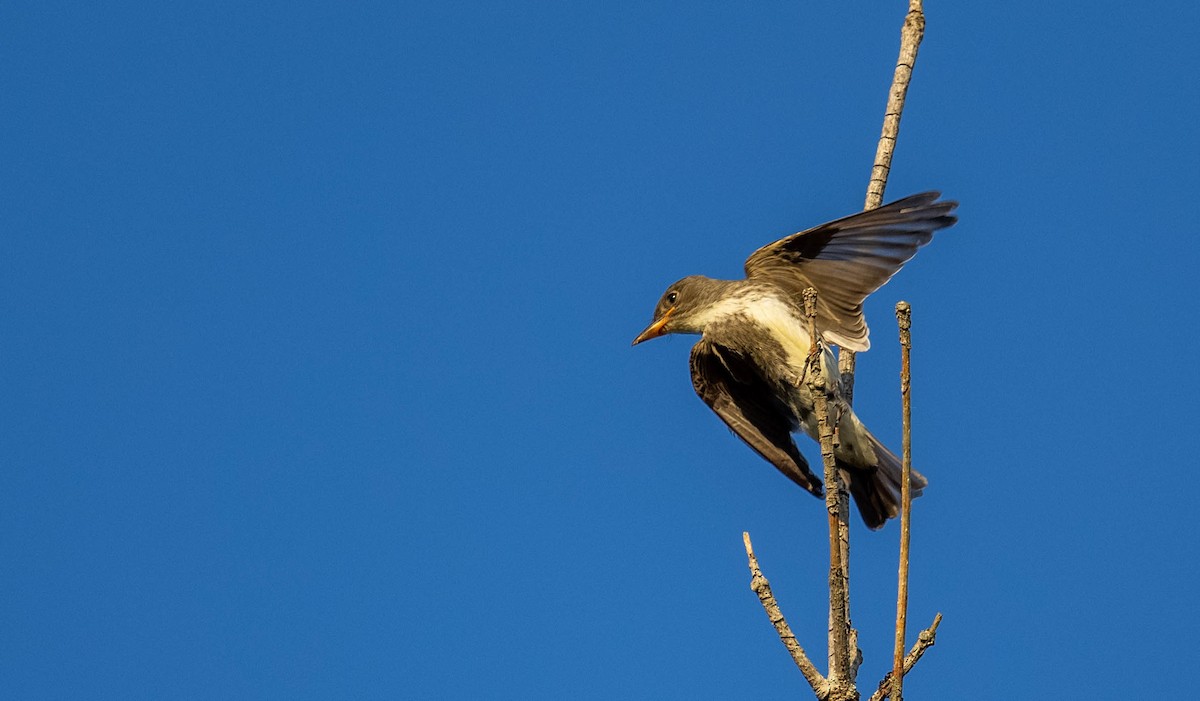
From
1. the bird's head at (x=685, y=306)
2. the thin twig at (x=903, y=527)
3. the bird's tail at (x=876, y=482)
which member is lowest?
the thin twig at (x=903, y=527)

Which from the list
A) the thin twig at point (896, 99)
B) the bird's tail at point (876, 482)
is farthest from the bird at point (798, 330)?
the thin twig at point (896, 99)

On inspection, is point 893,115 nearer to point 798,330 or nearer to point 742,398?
point 798,330

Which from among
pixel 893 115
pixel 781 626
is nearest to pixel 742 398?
pixel 893 115

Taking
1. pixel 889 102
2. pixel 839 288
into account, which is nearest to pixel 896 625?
pixel 889 102

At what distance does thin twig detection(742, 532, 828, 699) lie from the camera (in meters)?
4.30

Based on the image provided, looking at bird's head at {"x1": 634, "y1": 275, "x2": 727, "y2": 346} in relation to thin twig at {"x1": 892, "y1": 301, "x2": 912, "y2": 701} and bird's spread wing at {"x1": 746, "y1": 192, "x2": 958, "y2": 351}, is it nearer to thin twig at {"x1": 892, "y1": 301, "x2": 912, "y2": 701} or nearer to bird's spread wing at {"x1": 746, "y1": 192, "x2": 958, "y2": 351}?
bird's spread wing at {"x1": 746, "y1": 192, "x2": 958, "y2": 351}

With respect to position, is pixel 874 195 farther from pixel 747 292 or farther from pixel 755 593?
pixel 755 593

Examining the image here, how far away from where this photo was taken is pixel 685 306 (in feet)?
26.9

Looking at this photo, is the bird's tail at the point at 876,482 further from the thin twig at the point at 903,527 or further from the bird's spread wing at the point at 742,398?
the thin twig at the point at 903,527

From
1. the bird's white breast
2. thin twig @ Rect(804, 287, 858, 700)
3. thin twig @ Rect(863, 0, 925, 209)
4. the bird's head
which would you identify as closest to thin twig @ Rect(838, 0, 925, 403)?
thin twig @ Rect(863, 0, 925, 209)

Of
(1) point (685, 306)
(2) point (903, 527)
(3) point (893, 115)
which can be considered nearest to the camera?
(2) point (903, 527)

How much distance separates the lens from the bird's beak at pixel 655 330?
830cm

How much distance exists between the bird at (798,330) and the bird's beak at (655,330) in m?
0.15

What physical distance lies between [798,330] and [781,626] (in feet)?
11.1
